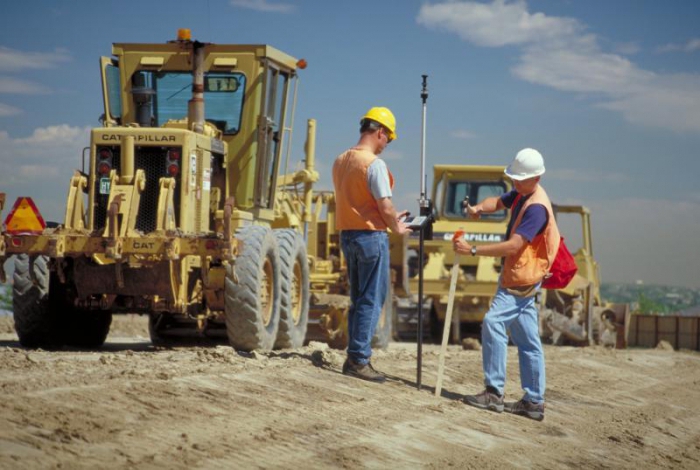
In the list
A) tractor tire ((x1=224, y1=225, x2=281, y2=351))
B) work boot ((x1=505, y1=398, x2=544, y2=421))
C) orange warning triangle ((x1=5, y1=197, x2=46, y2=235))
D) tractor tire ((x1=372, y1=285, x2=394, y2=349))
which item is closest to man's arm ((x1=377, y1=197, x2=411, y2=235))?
work boot ((x1=505, y1=398, x2=544, y2=421))

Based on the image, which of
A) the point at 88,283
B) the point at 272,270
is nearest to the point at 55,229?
the point at 88,283

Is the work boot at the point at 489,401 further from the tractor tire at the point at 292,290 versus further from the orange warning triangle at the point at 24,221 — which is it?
the orange warning triangle at the point at 24,221

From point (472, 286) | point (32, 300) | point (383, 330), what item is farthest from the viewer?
point (472, 286)

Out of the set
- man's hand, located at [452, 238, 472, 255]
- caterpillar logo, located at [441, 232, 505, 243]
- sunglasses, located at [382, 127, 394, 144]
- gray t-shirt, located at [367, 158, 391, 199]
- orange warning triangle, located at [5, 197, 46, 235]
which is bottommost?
man's hand, located at [452, 238, 472, 255]

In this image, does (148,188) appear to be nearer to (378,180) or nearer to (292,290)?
(292,290)

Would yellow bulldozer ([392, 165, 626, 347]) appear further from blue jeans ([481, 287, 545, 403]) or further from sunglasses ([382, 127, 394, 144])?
blue jeans ([481, 287, 545, 403])

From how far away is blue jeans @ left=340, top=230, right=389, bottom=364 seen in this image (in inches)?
384

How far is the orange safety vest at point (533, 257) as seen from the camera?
9.03 m

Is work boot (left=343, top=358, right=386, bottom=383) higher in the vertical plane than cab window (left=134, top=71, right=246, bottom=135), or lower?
lower

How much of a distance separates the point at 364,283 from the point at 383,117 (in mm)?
1445

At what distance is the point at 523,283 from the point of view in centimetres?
904

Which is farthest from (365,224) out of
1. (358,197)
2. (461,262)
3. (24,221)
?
(461,262)

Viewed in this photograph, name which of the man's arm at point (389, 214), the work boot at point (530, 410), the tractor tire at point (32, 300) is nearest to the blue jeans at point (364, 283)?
the man's arm at point (389, 214)

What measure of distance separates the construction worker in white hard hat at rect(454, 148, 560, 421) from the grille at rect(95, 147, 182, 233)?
4.29 metres
